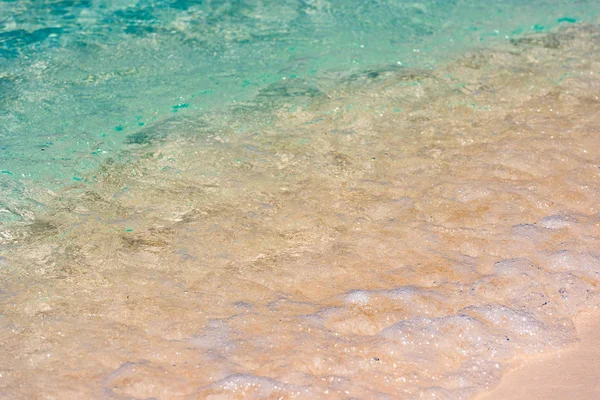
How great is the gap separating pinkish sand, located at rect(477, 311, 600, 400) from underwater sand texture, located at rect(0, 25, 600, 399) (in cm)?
7

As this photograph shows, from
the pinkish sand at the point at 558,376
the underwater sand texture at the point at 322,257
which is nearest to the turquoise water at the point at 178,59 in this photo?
the underwater sand texture at the point at 322,257

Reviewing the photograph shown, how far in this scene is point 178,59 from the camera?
5.71 meters

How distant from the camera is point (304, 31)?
6148mm

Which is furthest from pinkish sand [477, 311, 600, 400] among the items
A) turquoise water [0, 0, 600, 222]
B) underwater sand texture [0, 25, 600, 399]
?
turquoise water [0, 0, 600, 222]

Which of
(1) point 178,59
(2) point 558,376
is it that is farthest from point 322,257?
(1) point 178,59

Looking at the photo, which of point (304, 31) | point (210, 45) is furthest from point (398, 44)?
point (210, 45)

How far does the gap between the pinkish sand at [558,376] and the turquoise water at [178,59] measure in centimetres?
277

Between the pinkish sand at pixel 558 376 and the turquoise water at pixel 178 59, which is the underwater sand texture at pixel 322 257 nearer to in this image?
the pinkish sand at pixel 558 376

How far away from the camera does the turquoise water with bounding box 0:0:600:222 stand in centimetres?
462

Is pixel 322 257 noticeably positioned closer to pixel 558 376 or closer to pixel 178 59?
pixel 558 376

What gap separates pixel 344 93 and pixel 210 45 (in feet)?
5.36

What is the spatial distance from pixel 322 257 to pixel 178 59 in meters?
3.07

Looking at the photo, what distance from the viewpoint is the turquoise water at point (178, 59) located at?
4.62 metres

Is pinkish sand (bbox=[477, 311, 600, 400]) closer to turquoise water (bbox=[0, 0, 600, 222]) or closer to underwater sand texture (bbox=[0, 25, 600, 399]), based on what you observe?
underwater sand texture (bbox=[0, 25, 600, 399])
